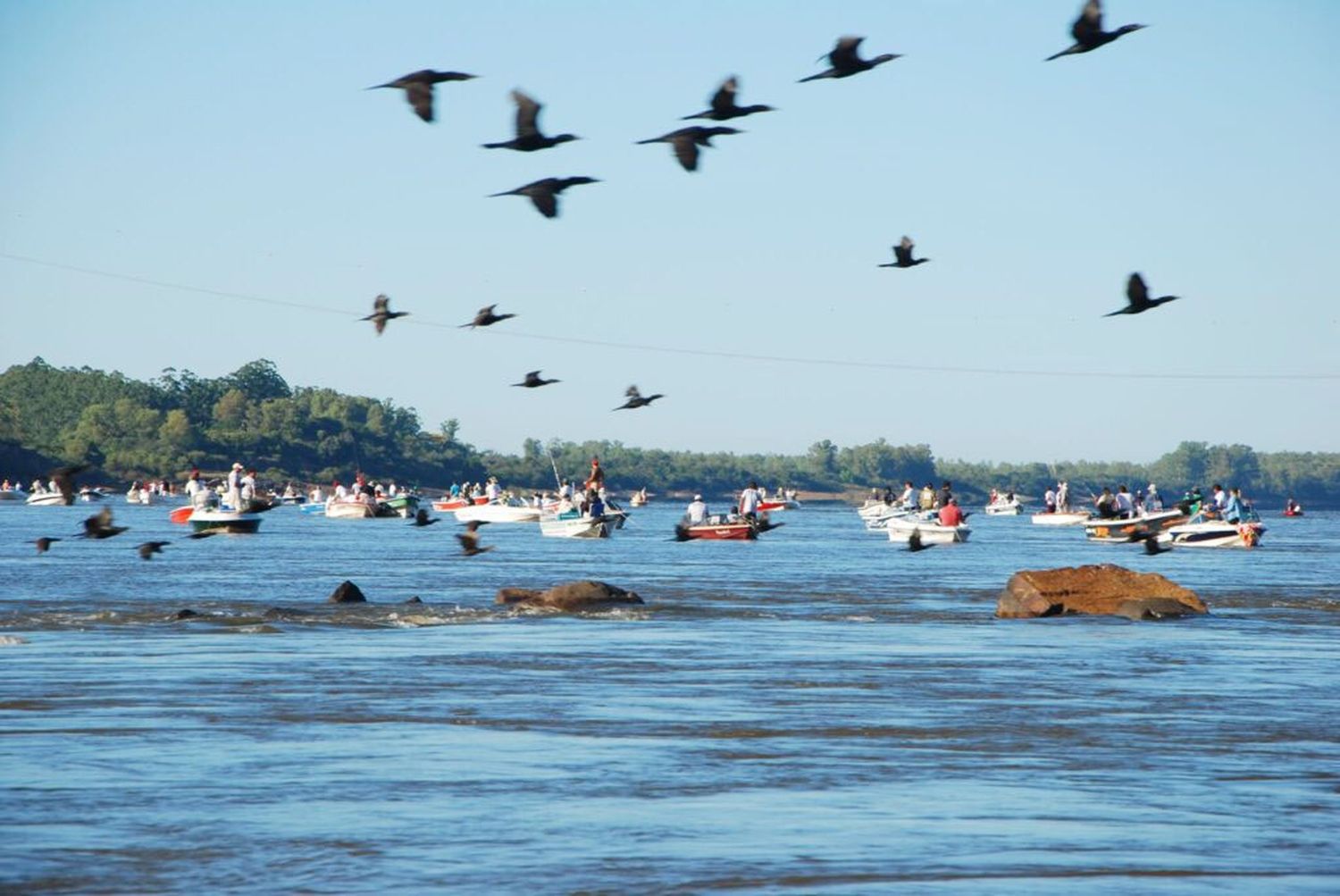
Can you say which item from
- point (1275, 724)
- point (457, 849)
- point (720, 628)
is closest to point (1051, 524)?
point (720, 628)

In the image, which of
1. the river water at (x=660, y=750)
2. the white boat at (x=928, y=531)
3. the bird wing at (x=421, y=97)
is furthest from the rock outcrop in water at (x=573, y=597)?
the white boat at (x=928, y=531)

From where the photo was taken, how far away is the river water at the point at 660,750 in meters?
10.5

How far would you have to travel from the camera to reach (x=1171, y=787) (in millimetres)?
13273

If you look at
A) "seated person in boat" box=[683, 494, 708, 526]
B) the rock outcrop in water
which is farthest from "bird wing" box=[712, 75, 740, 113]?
"seated person in boat" box=[683, 494, 708, 526]

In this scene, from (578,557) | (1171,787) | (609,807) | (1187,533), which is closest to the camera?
(609,807)

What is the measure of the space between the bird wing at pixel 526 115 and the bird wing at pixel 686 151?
141 centimetres

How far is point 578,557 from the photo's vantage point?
2140 inches

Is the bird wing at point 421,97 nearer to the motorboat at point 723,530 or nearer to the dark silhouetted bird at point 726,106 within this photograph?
the dark silhouetted bird at point 726,106

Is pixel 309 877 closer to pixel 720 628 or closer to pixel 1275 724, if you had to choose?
pixel 1275 724

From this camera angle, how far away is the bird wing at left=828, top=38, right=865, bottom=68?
18.1 metres

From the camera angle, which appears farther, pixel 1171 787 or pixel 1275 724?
pixel 1275 724

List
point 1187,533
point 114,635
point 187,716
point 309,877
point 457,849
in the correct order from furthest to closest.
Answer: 1. point 1187,533
2. point 114,635
3. point 187,716
4. point 457,849
5. point 309,877

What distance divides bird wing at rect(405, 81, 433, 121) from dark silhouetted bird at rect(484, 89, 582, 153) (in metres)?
0.75

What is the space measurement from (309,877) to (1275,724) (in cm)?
943
